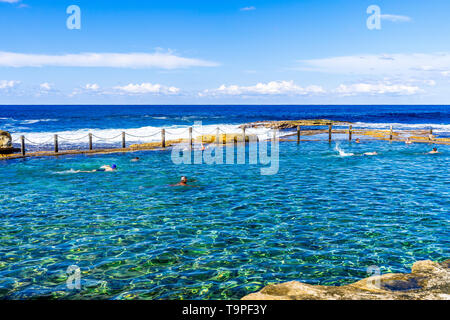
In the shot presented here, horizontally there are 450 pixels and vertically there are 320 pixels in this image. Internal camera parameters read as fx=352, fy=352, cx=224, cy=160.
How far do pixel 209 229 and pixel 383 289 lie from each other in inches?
240

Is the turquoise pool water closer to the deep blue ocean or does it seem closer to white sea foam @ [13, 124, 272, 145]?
the deep blue ocean

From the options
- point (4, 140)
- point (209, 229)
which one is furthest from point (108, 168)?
point (209, 229)

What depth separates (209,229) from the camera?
12.1 meters

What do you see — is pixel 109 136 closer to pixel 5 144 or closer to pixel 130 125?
pixel 5 144

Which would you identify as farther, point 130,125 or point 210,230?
point 130,125

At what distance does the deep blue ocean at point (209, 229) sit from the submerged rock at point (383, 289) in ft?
2.84

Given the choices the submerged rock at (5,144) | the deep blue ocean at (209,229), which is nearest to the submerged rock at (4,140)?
the submerged rock at (5,144)

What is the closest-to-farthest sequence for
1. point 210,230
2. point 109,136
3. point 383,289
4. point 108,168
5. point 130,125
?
point 383,289
point 210,230
point 108,168
point 109,136
point 130,125

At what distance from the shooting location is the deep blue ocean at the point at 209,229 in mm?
8709

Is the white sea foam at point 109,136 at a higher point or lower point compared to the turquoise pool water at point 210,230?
higher

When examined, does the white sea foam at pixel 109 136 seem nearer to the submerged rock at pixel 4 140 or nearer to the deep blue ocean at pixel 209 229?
the submerged rock at pixel 4 140

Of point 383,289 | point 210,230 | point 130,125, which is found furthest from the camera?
point 130,125

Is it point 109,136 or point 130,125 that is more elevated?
point 130,125
